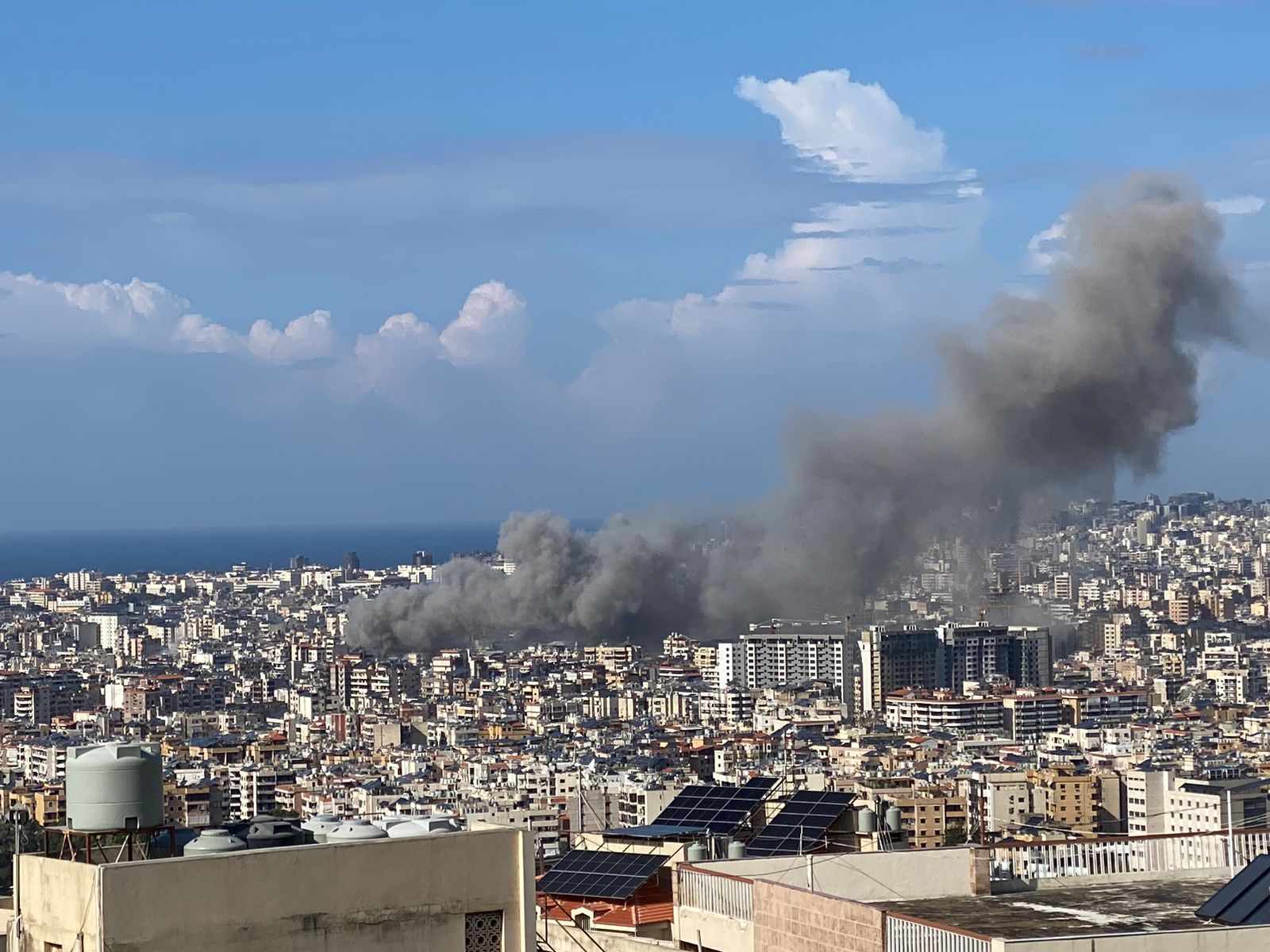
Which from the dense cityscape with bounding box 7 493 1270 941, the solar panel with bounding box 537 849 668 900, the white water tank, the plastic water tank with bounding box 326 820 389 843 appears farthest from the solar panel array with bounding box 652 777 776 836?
the plastic water tank with bounding box 326 820 389 843

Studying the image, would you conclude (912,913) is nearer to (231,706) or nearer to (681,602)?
(681,602)

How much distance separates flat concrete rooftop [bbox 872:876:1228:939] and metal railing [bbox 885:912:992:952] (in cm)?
12

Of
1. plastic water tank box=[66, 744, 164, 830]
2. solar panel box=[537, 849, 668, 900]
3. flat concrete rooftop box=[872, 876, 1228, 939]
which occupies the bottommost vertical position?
solar panel box=[537, 849, 668, 900]

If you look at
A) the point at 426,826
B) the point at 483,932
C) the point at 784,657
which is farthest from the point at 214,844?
the point at 784,657

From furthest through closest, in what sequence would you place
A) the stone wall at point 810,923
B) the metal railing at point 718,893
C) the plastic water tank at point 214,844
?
the metal railing at point 718,893
the stone wall at point 810,923
the plastic water tank at point 214,844

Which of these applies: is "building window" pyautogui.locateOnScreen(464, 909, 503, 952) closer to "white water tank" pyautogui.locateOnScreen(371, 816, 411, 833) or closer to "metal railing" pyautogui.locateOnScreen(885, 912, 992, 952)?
"white water tank" pyautogui.locateOnScreen(371, 816, 411, 833)

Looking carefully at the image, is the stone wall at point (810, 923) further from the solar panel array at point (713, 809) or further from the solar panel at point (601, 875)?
the solar panel array at point (713, 809)

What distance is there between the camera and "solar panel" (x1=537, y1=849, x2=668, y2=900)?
10484mm

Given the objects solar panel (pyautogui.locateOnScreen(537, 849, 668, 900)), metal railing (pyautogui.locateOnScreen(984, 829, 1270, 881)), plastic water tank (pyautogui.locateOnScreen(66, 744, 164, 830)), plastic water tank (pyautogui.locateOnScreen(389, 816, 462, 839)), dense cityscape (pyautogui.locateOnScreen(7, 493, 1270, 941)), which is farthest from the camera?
dense cityscape (pyautogui.locateOnScreen(7, 493, 1270, 941))

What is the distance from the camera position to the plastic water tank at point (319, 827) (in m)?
8.20

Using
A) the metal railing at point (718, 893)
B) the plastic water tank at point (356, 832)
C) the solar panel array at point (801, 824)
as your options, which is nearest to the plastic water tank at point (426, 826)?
the plastic water tank at point (356, 832)

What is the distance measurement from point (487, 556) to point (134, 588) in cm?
4968

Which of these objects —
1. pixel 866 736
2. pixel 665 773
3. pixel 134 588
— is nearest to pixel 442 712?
pixel 866 736

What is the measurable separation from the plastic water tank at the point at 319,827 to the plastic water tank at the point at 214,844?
0.45m
